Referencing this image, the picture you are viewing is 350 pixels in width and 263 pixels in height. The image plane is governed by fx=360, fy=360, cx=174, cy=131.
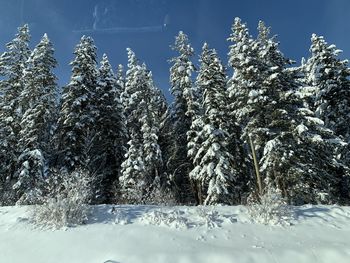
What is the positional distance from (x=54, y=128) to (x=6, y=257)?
20992 mm

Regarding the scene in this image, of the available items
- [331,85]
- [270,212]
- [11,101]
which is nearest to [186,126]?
[331,85]

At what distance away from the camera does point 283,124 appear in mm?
Answer: 23172

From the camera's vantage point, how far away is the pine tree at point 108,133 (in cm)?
2962

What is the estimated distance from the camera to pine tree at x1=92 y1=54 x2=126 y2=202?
29.6m

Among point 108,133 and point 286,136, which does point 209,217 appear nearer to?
point 286,136

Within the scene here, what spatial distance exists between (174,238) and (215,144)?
1501cm

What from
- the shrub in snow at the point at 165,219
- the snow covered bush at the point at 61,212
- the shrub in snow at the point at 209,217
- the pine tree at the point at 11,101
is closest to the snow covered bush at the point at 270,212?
the shrub in snow at the point at 209,217

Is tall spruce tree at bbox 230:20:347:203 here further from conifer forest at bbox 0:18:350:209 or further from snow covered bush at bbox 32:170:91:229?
snow covered bush at bbox 32:170:91:229

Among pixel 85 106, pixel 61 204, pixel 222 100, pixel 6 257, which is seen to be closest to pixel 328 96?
pixel 222 100

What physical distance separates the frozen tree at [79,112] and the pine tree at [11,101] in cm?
336

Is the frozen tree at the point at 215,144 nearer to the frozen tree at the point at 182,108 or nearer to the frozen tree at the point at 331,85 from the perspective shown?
the frozen tree at the point at 182,108

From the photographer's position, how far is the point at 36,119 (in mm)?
26125

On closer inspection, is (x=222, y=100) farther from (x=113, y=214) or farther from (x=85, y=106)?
(x=113, y=214)

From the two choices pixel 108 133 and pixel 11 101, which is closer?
pixel 11 101
